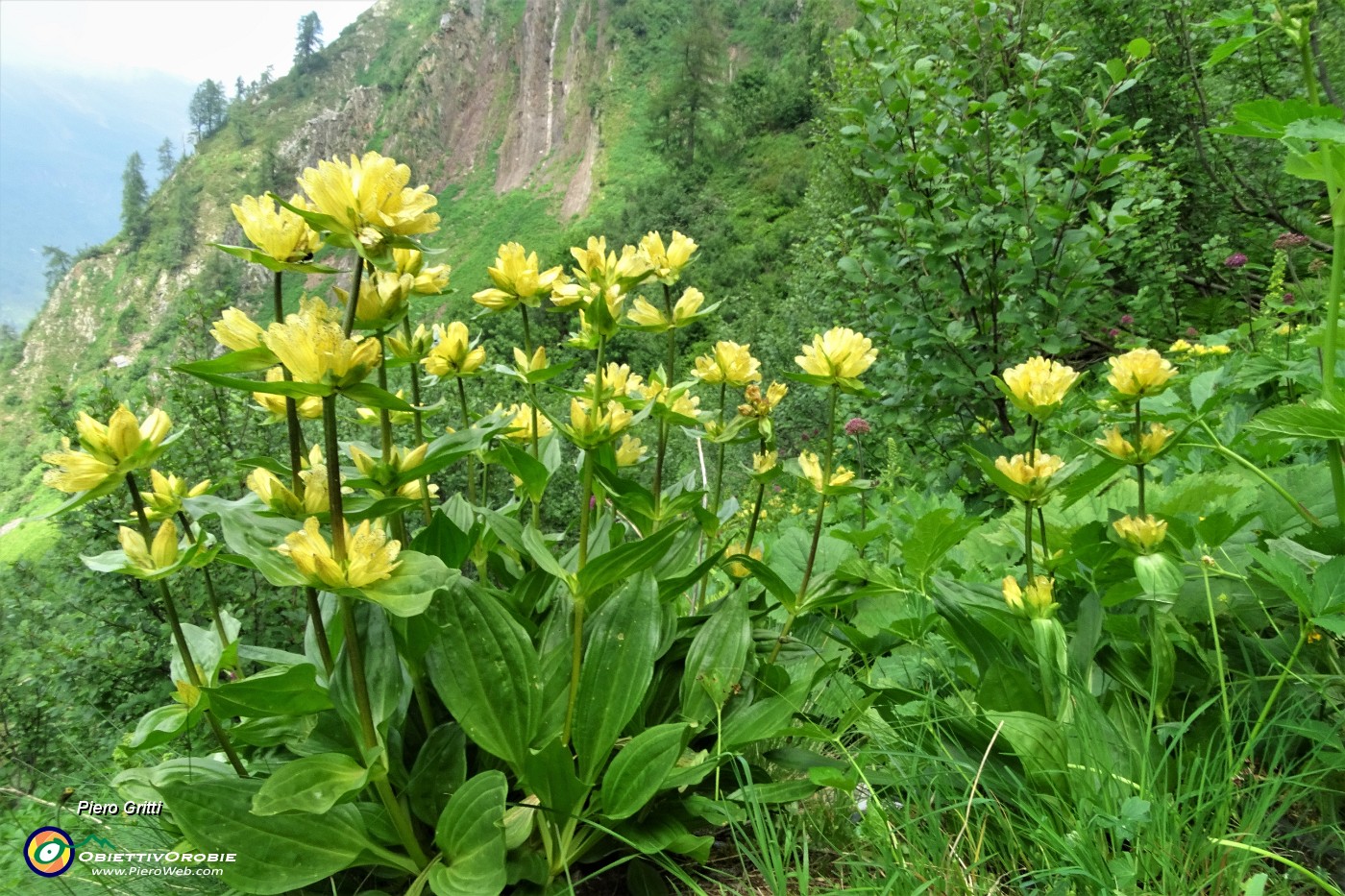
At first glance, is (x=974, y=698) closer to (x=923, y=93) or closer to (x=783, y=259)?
(x=923, y=93)

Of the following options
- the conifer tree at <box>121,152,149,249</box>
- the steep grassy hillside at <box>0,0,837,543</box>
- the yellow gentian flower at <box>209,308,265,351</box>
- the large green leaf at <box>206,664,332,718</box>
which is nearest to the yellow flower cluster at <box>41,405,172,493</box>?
the yellow gentian flower at <box>209,308,265,351</box>

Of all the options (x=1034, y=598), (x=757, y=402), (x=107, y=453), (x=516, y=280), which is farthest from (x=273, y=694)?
(x=1034, y=598)

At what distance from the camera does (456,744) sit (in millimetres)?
1271

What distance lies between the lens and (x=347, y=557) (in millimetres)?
1020

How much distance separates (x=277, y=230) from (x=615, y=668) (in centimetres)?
93

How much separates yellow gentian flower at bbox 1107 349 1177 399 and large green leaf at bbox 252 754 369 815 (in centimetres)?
154

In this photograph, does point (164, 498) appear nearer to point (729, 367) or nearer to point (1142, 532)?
point (729, 367)

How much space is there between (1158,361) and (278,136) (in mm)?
81547

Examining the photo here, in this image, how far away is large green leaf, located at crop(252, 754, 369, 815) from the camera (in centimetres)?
99

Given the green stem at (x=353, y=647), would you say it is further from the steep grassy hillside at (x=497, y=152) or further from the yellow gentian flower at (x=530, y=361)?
the steep grassy hillside at (x=497, y=152)

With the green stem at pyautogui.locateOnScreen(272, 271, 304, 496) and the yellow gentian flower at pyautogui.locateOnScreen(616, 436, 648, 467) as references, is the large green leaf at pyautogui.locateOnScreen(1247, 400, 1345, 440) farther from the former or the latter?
the green stem at pyautogui.locateOnScreen(272, 271, 304, 496)

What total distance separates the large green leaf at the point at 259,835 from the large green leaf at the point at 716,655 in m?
0.62

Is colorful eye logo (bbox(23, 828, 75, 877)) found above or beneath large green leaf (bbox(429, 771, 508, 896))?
beneath

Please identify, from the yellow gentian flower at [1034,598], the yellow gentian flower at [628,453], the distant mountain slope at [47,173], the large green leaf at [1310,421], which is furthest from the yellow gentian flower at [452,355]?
the distant mountain slope at [47,173]
